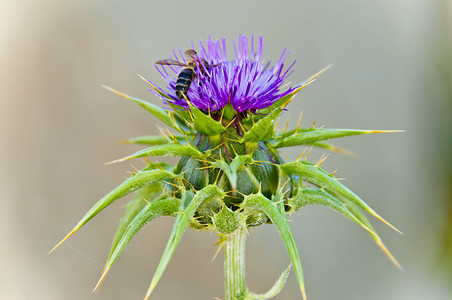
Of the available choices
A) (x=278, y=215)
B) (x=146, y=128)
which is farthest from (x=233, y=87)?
(x=146, y=128)

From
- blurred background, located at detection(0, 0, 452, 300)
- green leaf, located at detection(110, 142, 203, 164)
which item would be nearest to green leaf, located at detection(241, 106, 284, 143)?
green leaf, located at detection(110, 142, 203, 164)

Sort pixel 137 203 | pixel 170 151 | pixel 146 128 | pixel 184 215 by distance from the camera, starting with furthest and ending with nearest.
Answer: pixel 146 128 → pixel 137 203 → pixel 170 151 → pixel 184 215

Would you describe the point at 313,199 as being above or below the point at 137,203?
above

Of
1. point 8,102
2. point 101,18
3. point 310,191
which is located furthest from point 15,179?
point 310,191

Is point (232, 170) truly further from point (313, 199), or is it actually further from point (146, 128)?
point (146, 128)

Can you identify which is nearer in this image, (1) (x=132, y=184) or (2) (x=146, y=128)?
(1) (x=132, y=184)

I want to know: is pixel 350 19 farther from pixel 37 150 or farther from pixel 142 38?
pixel 37 150
